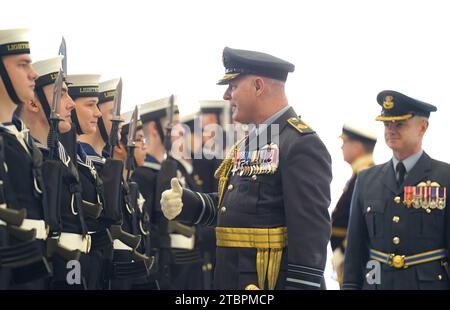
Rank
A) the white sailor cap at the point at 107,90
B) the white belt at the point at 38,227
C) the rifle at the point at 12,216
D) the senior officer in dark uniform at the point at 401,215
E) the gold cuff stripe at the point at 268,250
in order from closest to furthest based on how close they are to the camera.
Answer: the gold cuff stripe at the point at 268,250 < the rifle at the point at 12,216 < the white belt at the point at 38,227 < the senior officer in dark uniform at the point at 401,215 < the white sailor cap at the point at 107,90

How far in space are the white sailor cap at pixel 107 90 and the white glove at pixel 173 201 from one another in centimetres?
389

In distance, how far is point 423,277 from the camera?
7.95 metres

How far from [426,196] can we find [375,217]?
0.53m

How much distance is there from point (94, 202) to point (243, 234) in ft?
9.96

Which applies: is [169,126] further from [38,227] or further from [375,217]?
[38,227]

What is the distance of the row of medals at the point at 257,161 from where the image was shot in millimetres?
6520

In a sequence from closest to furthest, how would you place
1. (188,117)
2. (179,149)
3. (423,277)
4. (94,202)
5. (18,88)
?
(18,88) < (423,277) < (94,202) < (179,149) < (188,117)

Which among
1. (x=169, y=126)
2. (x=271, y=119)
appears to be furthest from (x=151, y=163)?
(x=271, y=119)

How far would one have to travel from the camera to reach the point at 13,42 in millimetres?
7406

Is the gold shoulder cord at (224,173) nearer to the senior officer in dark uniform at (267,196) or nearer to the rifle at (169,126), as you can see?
the senior officer in dark uniform at (267,196)

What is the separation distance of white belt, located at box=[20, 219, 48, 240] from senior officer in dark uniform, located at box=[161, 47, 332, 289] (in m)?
1.18

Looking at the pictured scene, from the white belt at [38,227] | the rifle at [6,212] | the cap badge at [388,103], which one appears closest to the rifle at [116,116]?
the white belt at [38,227]

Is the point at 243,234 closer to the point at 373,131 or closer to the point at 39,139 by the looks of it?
the point at 39,139

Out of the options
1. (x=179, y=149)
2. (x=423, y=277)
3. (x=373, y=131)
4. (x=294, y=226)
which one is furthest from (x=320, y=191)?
(x=179, y=149)
